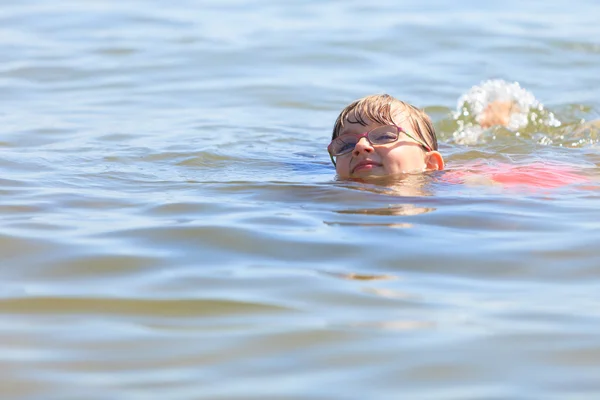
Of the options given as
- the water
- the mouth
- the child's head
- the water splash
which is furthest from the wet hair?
the water splash

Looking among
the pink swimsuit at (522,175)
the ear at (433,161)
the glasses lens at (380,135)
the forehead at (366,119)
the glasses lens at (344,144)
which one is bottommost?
the pink swimsuit at (522,175)

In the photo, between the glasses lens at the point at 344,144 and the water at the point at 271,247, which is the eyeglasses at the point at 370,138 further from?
the water at the point at 271,247

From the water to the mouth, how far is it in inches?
7.0

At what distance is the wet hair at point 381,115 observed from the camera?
6.00 metres

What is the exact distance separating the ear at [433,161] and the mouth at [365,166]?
1.32ft

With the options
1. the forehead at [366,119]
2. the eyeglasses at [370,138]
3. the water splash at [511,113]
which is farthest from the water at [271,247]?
the forehead at [366,119]

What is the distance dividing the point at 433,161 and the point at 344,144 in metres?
0.60

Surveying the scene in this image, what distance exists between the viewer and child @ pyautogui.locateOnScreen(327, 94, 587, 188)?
586cm

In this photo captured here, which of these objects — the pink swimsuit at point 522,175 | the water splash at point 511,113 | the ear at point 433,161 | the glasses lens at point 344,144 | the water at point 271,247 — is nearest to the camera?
the water at point 271,247

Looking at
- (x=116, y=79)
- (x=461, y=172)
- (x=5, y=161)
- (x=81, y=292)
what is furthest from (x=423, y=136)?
(x=116, y=79)

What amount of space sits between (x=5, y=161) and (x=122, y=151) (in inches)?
33.6

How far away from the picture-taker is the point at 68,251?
165 inches

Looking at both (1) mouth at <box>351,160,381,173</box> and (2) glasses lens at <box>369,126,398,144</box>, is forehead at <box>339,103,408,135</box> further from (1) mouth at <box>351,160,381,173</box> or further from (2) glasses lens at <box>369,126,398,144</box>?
(1) mouth at <box>351,160,381,173</box>

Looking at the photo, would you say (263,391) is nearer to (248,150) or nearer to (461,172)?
(461,172)
